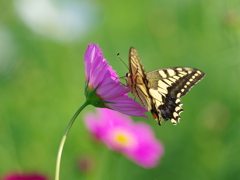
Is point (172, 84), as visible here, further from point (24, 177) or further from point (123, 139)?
point (123, 139)

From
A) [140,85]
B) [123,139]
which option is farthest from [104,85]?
[123,139]

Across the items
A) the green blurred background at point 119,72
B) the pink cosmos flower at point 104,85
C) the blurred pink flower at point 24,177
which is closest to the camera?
the pink cosmos flower at point 104,85

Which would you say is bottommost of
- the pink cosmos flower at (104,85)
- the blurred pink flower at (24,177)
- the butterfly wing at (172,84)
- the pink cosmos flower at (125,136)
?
the pink cosmos flower at (125,136)

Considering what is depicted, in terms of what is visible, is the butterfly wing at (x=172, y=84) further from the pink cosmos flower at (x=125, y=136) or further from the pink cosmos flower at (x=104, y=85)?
the pink cosmos flower at (x=125, y=136)

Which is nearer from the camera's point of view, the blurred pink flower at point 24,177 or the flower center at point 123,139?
the blurred pink flower at point 24,177

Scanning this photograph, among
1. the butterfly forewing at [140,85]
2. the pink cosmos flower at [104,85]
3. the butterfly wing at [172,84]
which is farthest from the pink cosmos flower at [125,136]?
the pink cosmos flower at [104,85]

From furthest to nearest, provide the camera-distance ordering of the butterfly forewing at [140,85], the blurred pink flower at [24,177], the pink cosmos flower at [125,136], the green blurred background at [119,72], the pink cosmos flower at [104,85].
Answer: the green blurred background at [119,72], the pink cosmos flower at [125,136], the blurred pink flower at [24,177], the butterfly forewing at [140,85], the pink cosmos flower at [104,85]
